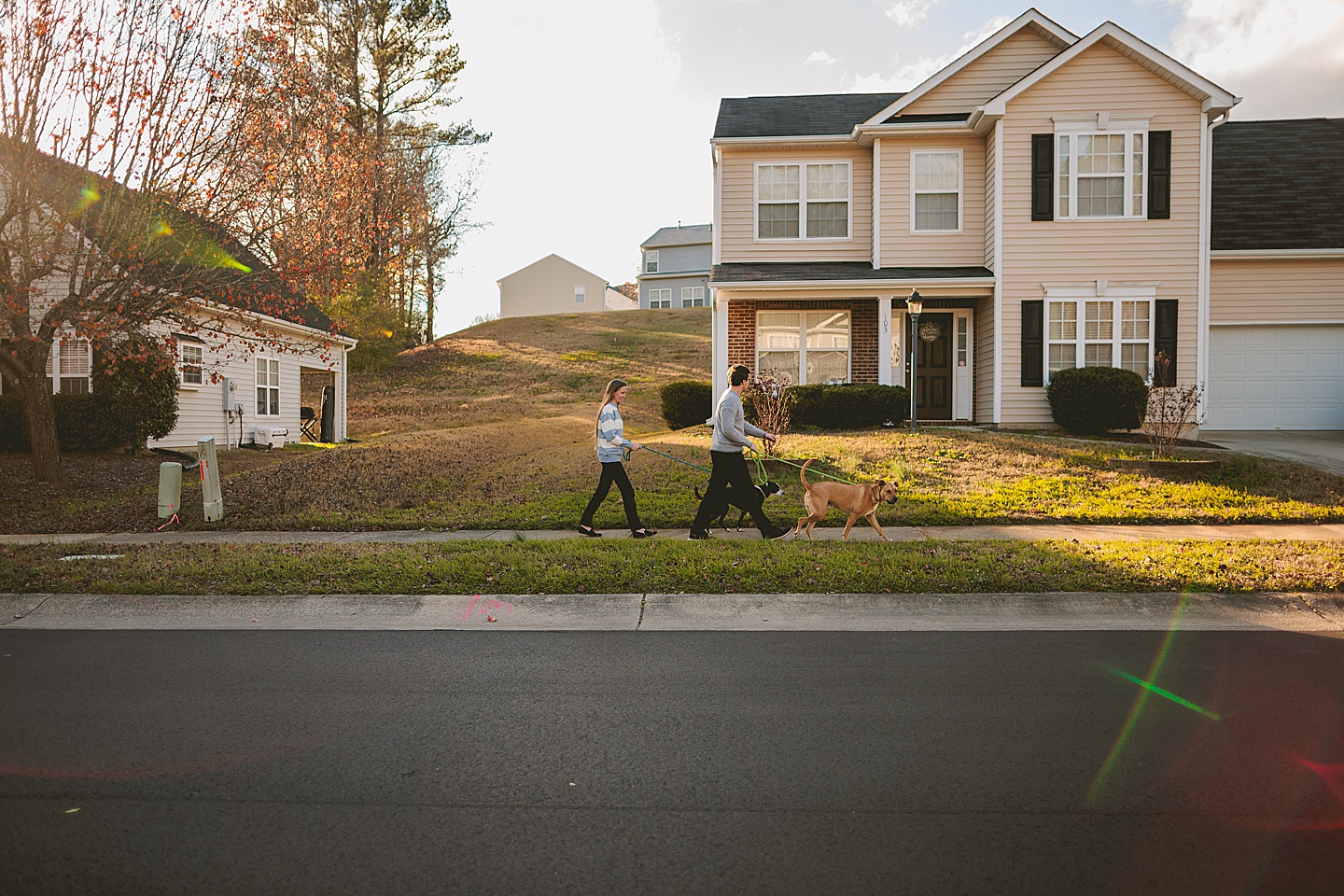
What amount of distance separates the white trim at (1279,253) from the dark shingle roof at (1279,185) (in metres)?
0.14

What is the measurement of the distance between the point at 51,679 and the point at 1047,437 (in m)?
14.9

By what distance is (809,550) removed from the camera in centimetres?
838

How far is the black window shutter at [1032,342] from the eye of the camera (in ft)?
59.1

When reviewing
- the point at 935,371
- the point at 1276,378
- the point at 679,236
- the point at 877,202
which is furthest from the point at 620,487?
A: the point at 679,236

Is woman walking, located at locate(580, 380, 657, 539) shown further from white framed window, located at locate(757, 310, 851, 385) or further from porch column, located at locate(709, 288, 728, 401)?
white framed window, located at locate(757, 310, 851, 385)

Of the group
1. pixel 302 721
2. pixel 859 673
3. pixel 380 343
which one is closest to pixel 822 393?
pixel 859 673

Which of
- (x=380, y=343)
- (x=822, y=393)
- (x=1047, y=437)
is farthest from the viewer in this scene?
(x=380, y=343)

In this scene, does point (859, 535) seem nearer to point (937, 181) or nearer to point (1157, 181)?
point (937, 181)

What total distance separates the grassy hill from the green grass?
18.0 metres

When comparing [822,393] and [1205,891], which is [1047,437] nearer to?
[822,393]

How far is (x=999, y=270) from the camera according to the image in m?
18.0

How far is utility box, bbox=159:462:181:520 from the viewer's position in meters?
11.0

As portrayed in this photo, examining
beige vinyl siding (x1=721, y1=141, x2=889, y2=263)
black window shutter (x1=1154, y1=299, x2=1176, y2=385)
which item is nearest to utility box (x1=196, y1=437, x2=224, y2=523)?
beige vinyl siding (x1=721, y1=141, x2=889, y2=263)

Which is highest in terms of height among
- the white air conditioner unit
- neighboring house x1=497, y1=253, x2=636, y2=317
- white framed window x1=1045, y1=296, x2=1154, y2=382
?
neighboring house x1=497, y1=253, x2=636, y2=317
